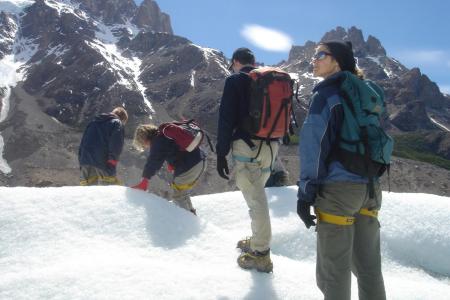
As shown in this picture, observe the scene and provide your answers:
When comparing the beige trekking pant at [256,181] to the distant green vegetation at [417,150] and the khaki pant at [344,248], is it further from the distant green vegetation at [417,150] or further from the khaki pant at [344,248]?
the distant green vegetation at [417,150]

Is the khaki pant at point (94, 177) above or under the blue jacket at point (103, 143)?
under

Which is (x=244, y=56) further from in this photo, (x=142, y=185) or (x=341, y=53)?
(x=142, y=185)

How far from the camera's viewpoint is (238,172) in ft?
21.8

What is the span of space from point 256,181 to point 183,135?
2.43 meters

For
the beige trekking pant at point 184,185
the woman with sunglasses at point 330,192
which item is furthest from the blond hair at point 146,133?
the woman with sunglasses at point 330,192

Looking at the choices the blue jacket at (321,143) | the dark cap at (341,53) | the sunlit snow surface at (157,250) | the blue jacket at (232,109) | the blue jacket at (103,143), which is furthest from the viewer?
the blue jacket at (103,143)

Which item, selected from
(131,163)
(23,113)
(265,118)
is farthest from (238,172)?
(23,113)

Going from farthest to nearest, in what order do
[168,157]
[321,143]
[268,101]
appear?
1. [168,157]
2. [268,101]
3. [321,143]

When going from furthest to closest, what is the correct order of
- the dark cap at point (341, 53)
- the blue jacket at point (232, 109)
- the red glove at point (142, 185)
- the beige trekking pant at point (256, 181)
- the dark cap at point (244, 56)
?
the red glove at point (142, 185) → the dark cap at point (244, 56) → the beige trekking pant at point (256, 181) → the blue jacket at point (232, 109) → the dark cap at point (341, 53)

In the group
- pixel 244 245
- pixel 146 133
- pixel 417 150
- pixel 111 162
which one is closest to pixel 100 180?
pixel 111 162

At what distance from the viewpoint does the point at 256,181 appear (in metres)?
6.64

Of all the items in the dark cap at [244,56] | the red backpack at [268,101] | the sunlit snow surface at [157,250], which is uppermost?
the dark cap at [244,56]

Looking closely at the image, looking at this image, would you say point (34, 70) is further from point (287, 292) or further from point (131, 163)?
point (287, 292)

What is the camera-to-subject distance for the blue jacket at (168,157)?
28.1 ft
